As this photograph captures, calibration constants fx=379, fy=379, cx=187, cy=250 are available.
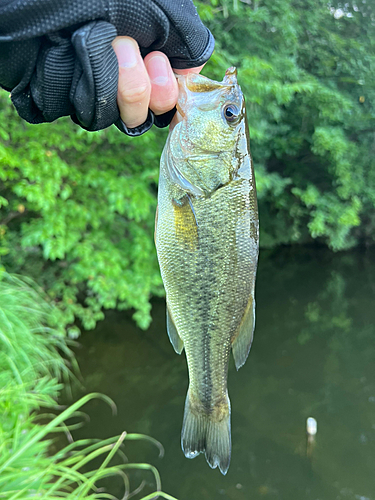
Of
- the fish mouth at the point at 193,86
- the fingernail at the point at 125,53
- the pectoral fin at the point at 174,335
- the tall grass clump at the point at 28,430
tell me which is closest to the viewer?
the fingernail at the point at 125,53

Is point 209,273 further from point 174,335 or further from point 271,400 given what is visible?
point 271,400

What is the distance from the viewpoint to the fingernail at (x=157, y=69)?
1056 mm

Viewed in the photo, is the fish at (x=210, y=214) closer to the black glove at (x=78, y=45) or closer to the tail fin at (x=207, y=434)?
the tail fin at (x=207, y=434)

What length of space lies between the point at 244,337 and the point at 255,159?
903 centimetres

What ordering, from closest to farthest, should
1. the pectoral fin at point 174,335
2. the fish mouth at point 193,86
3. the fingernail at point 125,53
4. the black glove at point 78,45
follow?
the black glove at point 78,45, the fingernail at point 125,53, the fish mouth at point 193,86, the pectoral fin at point 174,335

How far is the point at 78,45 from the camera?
90 cm

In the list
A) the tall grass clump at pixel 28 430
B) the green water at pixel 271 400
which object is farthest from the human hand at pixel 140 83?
Result: the green water at pixel 271 400

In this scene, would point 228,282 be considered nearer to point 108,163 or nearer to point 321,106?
point 108,163

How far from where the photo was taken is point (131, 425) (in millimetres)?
5133

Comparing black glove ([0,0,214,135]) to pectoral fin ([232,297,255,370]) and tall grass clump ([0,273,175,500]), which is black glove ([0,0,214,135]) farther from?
tall grass clump ([0,273,175,500])

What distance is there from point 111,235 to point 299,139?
6.78 meters

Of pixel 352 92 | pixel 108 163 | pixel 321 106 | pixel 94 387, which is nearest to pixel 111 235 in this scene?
pixel 108 163

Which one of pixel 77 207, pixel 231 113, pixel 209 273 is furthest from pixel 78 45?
pixel 77 207

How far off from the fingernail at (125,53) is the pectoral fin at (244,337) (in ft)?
3.00
